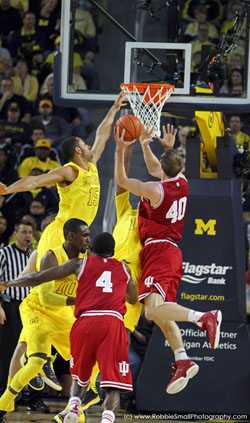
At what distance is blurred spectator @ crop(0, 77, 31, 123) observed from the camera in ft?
46.9

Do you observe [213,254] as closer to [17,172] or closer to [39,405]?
[39,405]

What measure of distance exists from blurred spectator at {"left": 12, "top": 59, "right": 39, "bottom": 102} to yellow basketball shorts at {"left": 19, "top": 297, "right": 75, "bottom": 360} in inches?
277

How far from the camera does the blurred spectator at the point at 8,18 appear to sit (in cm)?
1590

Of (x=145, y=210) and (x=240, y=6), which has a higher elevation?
(x=240, y=6)

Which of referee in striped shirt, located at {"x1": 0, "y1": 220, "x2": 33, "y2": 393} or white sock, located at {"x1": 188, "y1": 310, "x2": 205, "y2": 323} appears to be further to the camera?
referee in striped shirt, located at {"x1": 0, "y1": 220, "x2": 33, "y2": 393}

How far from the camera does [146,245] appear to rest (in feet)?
26.9

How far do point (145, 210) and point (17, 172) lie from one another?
5326mm

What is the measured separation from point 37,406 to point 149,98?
12.3 ft

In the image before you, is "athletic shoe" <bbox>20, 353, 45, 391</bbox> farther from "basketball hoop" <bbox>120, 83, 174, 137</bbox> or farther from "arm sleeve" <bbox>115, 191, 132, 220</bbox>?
"basketball hoop" <bbox>120, 83, 174, 137</bbox>

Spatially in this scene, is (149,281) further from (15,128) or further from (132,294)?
(15,128)

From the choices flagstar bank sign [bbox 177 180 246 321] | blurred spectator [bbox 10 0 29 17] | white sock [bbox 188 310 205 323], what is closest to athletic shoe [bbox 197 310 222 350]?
white sock [bbox 188 310 205 323]

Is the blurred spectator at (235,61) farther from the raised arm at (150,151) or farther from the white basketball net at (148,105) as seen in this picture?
the white basketball net at (148,105)

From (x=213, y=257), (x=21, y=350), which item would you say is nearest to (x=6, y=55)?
(x=213, y=257)

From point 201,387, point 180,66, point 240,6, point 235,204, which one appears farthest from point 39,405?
point 240,6
